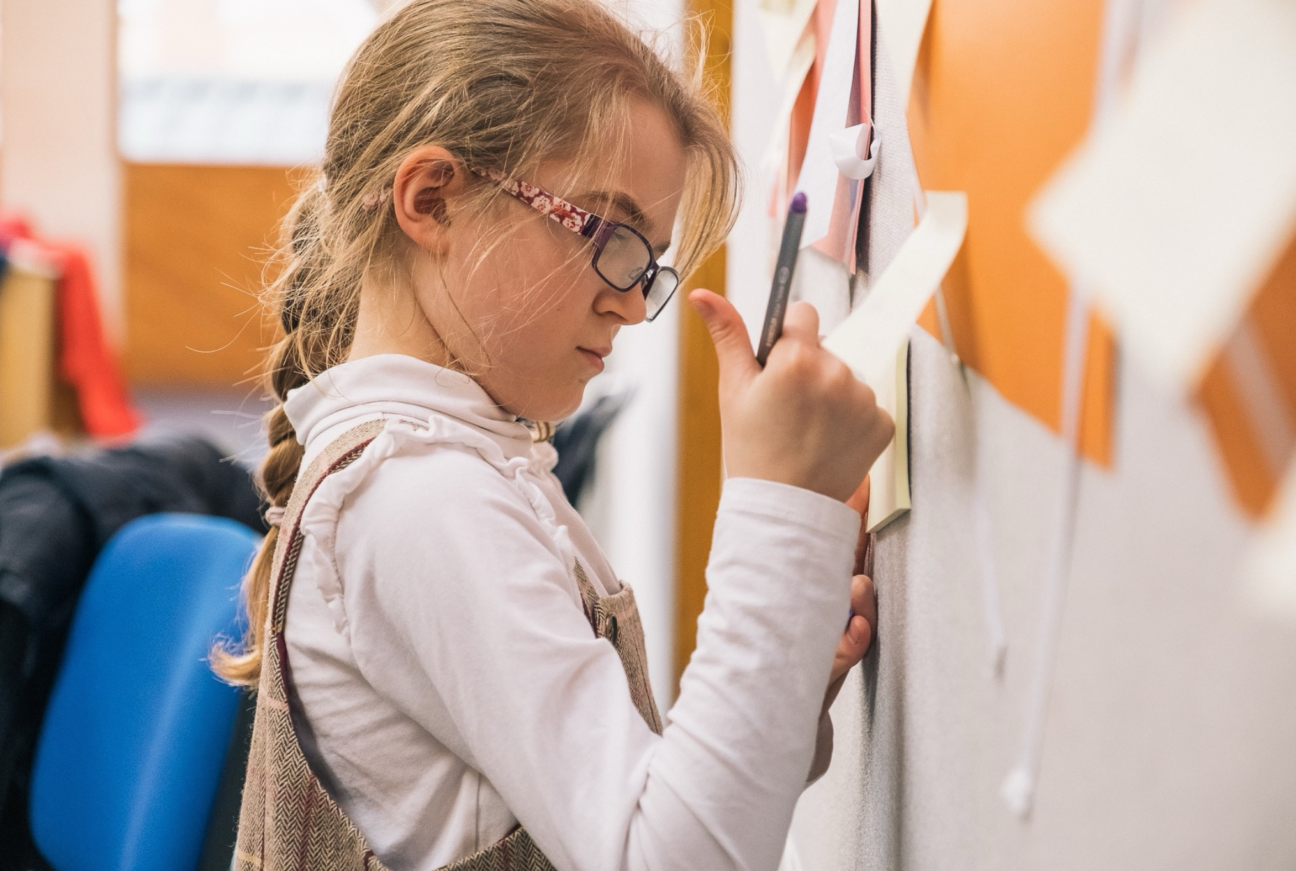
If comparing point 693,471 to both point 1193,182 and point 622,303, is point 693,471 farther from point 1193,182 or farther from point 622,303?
point 1193,182

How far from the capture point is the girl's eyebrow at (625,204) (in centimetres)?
62

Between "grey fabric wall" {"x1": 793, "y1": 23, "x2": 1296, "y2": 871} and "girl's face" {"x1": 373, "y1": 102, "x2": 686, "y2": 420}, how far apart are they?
0.14 meters

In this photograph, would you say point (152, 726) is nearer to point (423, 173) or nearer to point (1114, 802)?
point (423, 173)

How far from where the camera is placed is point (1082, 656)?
0.33 meters

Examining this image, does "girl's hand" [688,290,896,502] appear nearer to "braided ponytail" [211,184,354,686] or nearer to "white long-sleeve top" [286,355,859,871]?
"white long-sleeve top" [286,355,859,871]

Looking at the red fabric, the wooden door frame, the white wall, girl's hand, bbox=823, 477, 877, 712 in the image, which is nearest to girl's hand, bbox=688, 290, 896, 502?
girl's hand, bbox=823, 477, 877, 712

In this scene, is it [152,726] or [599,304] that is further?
[152,726]

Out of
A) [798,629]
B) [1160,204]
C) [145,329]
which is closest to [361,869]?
[798,629]

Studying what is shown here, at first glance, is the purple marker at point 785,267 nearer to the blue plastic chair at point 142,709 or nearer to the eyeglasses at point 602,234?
the eyeglasses at point 602,234

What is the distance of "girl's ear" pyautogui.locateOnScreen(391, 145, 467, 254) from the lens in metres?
0.63

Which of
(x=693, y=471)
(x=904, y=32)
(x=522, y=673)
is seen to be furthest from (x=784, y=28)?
(x=693, y=471)

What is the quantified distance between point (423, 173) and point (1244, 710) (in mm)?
510

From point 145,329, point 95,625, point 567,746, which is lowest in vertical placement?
point 145,329

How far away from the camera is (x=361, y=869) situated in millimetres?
566
